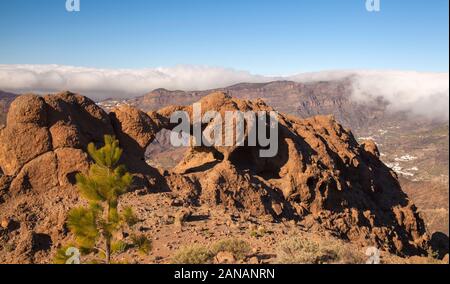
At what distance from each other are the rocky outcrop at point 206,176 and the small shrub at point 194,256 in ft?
21.7

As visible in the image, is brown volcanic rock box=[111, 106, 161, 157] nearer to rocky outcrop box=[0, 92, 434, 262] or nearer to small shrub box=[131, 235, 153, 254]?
rocky outcrop box=[0, 92, 434, 262]

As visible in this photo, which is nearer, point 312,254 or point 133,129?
point 312,254

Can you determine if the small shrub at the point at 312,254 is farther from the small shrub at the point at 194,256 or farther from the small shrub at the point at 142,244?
the small shrub at the point at 142,244

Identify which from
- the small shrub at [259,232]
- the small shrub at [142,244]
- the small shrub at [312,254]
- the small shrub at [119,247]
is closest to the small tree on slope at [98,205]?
the small shrub at [119,247]

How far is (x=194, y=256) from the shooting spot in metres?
13.2

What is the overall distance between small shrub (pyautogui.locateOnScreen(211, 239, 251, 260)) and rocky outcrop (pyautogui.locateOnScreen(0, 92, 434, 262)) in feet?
21.7

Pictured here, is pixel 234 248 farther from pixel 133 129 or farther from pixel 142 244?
pixel 133 129

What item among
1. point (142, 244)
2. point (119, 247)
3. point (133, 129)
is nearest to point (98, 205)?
point (142, 244)

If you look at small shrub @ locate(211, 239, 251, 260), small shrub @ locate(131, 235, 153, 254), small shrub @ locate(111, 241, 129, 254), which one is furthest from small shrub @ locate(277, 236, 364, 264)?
small shrub @ locate(111, 241, 129, 254)

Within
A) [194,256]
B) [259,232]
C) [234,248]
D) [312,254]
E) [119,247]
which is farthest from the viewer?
[259,232]

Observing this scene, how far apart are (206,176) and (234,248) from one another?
9852mm

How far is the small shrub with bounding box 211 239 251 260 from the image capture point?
13.9 m
